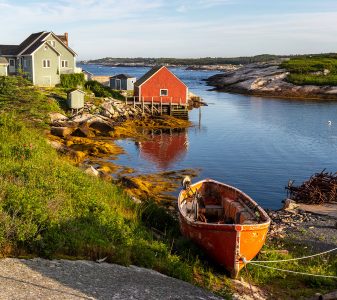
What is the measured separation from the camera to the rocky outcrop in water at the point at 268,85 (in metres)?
90.5

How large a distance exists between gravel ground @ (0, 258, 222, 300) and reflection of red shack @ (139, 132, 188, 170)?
22.6 metres

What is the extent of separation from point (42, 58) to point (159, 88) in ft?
52.0

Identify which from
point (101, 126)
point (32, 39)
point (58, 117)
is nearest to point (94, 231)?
point (101, 126)

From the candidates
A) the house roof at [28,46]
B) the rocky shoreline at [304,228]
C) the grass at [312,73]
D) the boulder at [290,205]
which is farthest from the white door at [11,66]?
the grass at [312,73]

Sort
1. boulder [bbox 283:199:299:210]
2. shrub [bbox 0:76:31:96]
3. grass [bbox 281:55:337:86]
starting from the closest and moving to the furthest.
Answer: boulder [bbox 283:199:299:210], shrub [bbox 0:76:31:96], grass [bbox 281:55:337:86]

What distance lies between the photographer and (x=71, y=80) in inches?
2330

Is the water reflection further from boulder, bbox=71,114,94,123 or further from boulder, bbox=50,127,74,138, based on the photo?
boulder, bbox=71,114,94,123

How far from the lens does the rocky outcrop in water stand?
90.5m

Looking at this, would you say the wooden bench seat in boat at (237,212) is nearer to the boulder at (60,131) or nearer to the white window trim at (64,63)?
the boulder at (60,131)

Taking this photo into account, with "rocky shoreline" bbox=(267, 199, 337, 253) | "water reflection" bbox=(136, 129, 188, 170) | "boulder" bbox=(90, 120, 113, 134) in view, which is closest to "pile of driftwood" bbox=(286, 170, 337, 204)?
"rocky shoreline" bbox=(267, 199, 337, 253)

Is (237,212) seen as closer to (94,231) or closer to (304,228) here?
(304,228)

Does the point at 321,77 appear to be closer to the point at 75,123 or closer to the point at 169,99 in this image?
the point at 169,99

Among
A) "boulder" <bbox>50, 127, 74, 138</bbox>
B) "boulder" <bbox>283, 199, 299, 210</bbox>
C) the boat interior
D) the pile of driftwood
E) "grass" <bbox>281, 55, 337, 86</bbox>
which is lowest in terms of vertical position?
"boulder" <bbox>283, 199, 299, 210</bbox>

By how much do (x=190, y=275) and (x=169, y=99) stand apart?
46.4 metres
